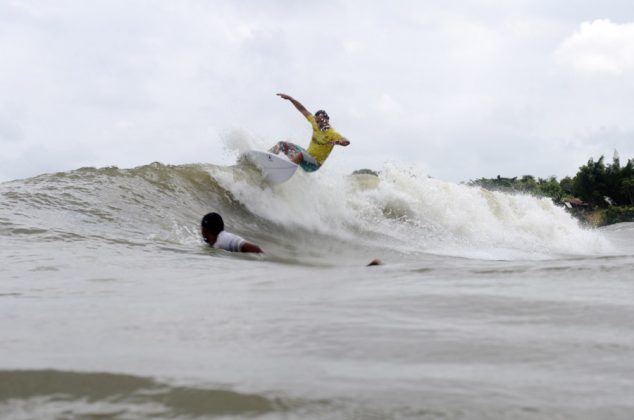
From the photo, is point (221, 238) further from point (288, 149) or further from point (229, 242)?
point (288, 149)

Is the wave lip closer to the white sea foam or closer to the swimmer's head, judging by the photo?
the white sea foam

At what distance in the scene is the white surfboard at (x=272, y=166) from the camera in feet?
42.6

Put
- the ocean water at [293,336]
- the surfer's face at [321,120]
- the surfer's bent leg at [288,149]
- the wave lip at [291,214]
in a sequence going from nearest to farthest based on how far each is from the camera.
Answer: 1. the ocean water at [293,336]
2. the wave lip at [291,214]
3. the surfer's bent leg at [288,149]
4. the surfer's face at [321,120]

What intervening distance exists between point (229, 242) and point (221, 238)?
0.37 ft

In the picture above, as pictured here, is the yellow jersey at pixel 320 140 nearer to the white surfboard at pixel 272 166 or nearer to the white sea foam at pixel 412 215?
the white sea foam at pixel 412 215

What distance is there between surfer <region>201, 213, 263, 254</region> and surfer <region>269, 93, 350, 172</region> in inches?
246

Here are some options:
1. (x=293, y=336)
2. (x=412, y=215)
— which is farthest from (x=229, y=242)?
(x=412, y=215)

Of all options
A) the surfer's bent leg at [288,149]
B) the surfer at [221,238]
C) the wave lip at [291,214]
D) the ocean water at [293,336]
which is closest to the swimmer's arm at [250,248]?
the surfer at [221,238]

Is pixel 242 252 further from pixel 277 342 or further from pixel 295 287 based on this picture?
pixel 277 342

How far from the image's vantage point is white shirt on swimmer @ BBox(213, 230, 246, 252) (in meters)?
7.16

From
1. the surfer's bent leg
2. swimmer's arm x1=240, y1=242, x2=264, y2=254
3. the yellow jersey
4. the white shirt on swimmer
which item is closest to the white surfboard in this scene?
the surfer's bent leg

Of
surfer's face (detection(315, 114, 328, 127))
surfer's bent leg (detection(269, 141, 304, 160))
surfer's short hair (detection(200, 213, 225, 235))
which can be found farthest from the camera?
surfer's face (detection(315, 114, 328, 127))

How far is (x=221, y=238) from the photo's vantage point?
7.26 metres

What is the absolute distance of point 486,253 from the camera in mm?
11523
